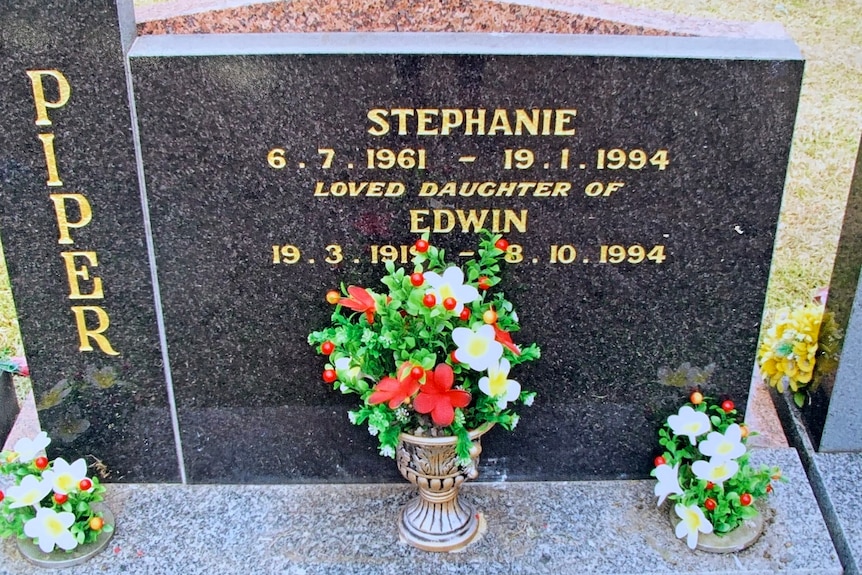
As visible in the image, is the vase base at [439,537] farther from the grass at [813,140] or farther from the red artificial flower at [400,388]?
the grass at [813,140]

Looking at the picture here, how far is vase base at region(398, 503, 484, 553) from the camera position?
2.26 metres

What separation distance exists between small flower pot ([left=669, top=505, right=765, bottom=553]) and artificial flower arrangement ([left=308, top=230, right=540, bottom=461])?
2.10 ft

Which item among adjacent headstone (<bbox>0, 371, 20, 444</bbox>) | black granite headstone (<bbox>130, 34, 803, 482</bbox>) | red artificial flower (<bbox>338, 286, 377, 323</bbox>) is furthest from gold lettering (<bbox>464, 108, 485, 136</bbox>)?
adjacent headstone (<bbox>0, 371, 20, 444</bbox>)

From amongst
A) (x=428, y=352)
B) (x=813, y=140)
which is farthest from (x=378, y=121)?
(x=813, y=140)

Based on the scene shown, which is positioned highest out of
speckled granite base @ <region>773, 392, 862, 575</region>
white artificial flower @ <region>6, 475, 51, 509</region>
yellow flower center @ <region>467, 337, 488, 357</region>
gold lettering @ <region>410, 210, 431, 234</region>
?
gold lettering @ <region>410, 210, 431, 234</region>

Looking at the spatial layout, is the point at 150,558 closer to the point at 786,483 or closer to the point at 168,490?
the point at 168,490

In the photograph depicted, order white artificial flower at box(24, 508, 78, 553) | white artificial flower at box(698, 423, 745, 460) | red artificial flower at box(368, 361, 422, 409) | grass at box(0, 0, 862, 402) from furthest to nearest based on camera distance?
grass at box(0, 0, 862, 402)
white artificial flower at box(698, 423, 745, 460)
white artificial flower at box(24, 508, 78, 553)
red artificial flower at box(368, 361, 422, 409)

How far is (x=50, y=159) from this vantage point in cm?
213

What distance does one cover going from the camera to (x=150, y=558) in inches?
88.7

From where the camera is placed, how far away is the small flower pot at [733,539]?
225 cm

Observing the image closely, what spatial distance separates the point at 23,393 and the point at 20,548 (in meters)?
1.22

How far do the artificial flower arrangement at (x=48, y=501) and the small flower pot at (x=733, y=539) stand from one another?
164 centimetres

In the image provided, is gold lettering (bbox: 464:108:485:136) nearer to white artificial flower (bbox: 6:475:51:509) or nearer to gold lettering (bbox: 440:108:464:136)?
gold lettering (bbox: 440:108:464:136)

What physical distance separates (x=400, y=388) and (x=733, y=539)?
1.06 metres
